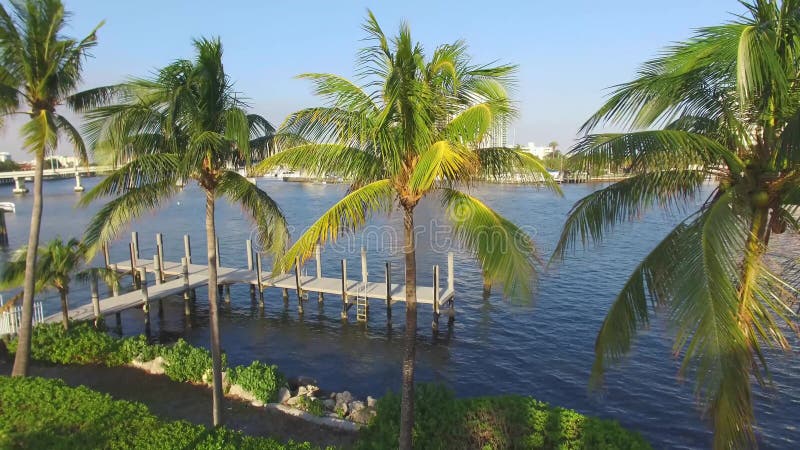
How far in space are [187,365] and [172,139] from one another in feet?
25.5

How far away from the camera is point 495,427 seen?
9531 mm

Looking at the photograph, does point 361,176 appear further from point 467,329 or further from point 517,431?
point 467,329

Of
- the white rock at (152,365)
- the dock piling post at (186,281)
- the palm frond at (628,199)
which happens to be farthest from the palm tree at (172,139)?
the dock piling post at (186,281)

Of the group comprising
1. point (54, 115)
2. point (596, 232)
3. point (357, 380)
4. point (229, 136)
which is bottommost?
point (357, 380)

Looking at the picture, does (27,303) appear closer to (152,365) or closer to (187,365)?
(152,365)

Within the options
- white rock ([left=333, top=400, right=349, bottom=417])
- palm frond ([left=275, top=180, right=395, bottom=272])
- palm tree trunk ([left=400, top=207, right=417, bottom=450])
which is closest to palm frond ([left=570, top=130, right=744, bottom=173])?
palm frond ([left=275, top=180, right=395, bottom=272])

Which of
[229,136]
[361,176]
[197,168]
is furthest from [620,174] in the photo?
[197,168]

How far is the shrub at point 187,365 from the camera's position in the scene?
13.9 metres

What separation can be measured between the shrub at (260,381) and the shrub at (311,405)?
0.83m

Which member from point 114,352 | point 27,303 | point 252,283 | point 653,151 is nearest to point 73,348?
point 114,352

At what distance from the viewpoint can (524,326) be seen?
2317 centimetres

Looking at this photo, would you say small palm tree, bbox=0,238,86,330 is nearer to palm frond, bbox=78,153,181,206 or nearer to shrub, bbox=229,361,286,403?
shrub, bbox=229,361,286,403

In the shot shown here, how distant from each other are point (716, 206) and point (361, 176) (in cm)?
439

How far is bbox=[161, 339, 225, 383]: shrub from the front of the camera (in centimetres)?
1386
